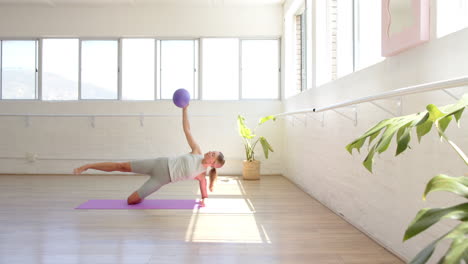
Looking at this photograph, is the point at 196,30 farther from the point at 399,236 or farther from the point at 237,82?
the point at 399,236

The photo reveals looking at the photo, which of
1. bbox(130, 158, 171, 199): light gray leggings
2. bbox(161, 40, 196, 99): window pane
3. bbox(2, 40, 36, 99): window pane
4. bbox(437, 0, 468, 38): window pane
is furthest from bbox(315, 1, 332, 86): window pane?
bbox(2, 40, 36, 99): window pane

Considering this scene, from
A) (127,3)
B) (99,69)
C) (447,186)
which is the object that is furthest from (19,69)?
(447,186)

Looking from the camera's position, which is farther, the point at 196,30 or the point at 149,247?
the point at 196,30

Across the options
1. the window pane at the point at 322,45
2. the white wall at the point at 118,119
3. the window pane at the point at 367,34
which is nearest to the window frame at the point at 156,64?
the white wall at the point at 118,119

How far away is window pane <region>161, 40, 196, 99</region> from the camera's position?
22.4 ft

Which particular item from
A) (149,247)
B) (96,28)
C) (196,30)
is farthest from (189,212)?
(96,28)

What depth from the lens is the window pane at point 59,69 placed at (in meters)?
6.85

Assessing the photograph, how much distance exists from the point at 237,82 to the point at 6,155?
4.30 metres

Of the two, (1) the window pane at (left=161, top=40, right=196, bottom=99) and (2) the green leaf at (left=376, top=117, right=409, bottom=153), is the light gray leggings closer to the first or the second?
(1) the window pane at (left=161, top=40, right=196, bottom=99)

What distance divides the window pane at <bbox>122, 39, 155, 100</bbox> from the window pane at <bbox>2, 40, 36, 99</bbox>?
1.68 m

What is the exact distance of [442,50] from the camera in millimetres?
1923

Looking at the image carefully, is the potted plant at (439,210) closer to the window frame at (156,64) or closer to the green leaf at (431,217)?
the green leaf at (431,217)

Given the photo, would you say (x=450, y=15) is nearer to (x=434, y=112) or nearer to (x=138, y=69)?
(x=434, y=112)

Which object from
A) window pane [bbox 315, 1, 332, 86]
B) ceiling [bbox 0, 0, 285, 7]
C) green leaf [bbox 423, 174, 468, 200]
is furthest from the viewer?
ceiling [bbox 0, 0, 285, 7]
